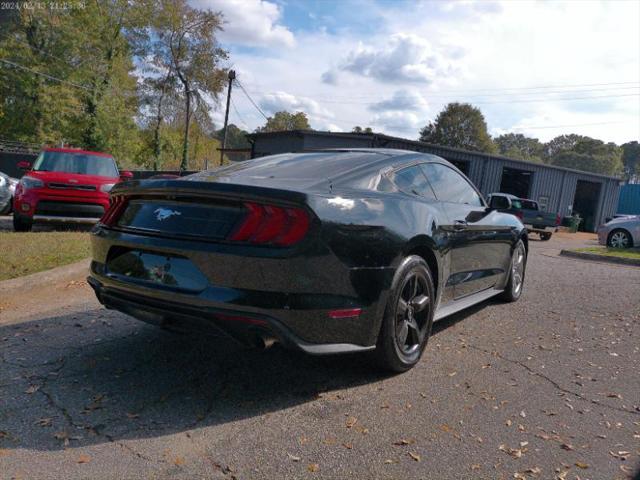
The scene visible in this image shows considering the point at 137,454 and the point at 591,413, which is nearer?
the point at 137,454

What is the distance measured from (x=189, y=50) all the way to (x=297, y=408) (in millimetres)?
45860

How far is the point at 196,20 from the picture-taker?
142 feet

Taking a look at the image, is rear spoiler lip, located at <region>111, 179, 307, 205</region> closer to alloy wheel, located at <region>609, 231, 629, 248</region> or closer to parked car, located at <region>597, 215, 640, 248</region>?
parked car, located at <region>597, 215, 640, 248</region>

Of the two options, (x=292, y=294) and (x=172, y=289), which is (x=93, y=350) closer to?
(x=172, y=289)

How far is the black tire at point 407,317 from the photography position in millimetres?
3188

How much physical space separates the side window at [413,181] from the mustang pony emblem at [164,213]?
156 centimetres

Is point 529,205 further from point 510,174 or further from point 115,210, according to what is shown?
point 115,210

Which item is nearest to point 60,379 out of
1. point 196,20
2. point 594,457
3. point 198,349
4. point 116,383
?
point 116,383

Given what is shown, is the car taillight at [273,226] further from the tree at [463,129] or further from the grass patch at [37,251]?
the tree at [463,129]

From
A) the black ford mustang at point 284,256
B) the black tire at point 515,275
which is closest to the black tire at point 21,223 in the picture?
the black ford mustang at point 284,256

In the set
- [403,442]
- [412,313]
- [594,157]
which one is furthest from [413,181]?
[594,157]

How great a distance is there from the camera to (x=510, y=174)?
107 feet

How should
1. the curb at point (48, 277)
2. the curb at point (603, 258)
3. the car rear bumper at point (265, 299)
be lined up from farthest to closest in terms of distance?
the curb at point (603, 258) < the curb at point (48, 277) < the car rear bumper at point (265, 299)

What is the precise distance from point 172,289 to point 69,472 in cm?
99
